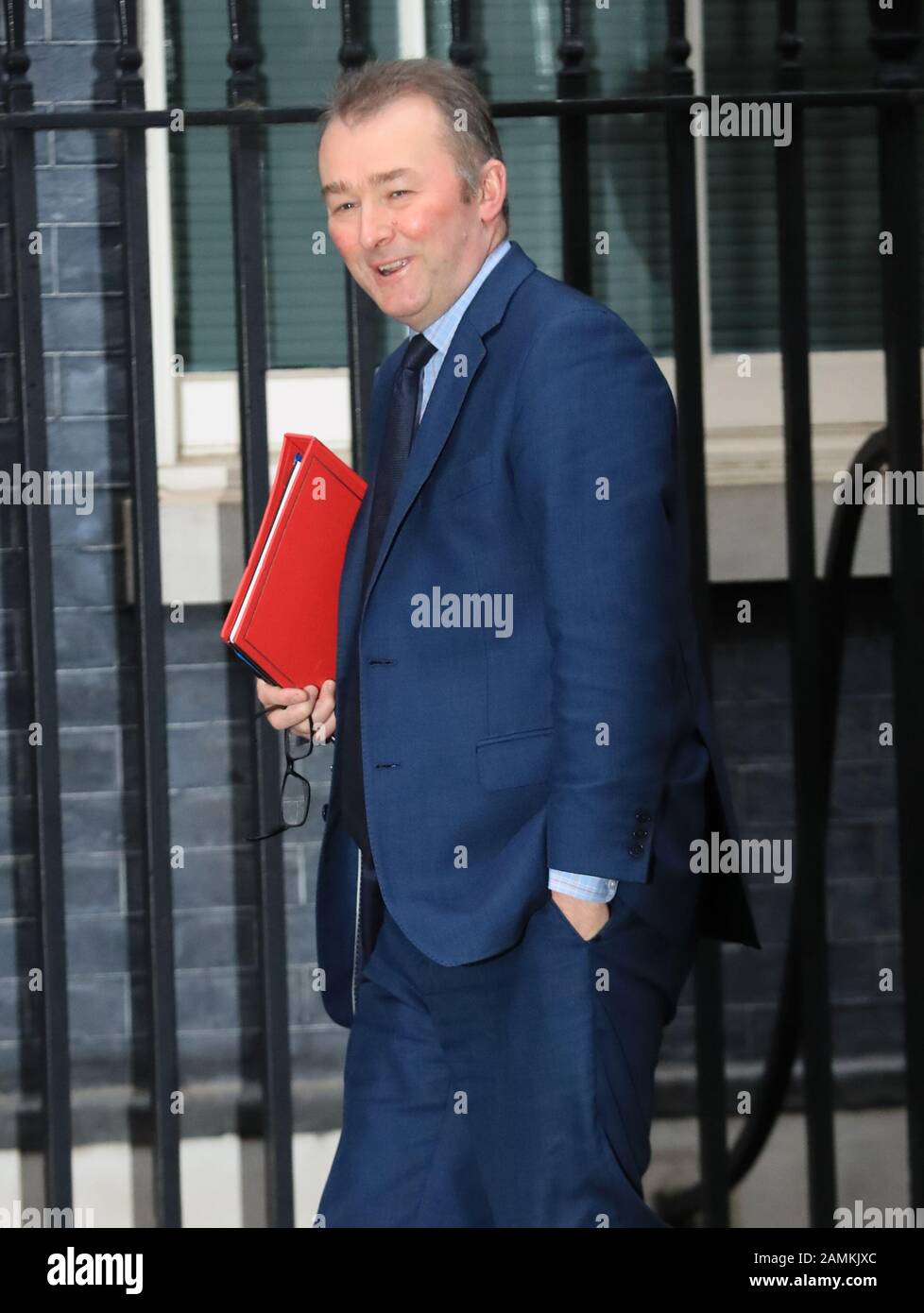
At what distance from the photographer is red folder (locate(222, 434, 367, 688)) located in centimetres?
224

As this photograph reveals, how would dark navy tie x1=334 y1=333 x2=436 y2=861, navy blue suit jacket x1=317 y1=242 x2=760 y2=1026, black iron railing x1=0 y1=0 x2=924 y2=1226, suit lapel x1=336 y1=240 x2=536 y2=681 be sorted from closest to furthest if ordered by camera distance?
navy blue suit jacket x1=317 y1=242 x2=760 y2=1026 → suit lapel x1=336 y1=240 x2=536 y2=681 → dark navy tie x1=334 y1=333 x2=436 y2=861 → black iron railing x1=0 y1=0 x2=924 y2=1226

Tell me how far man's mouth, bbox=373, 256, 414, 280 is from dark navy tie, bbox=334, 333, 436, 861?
122 millimetres

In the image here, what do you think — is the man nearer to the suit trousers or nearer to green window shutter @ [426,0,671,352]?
the suit trousers

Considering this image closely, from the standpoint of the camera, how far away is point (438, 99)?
205cm

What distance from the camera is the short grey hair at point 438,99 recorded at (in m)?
2.04

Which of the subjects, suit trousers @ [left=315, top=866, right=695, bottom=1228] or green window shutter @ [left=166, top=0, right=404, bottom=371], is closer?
suit trousers @ [left=315, top=866, right=695, bottom=1228]

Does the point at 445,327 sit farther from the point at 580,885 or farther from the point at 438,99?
the point at 580,885

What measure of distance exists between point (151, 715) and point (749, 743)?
6.59 feet

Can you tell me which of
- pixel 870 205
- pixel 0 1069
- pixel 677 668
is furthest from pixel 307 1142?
pixel 870 205

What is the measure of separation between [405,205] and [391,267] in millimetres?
78

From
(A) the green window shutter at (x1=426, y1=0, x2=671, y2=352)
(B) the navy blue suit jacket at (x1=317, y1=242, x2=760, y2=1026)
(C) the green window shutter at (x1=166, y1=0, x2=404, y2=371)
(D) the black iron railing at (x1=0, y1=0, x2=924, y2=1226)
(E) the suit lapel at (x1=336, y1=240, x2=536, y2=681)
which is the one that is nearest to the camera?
(B) the navy blue suit jacket at (x1=317, y1=242, x2=760, y2=1026)

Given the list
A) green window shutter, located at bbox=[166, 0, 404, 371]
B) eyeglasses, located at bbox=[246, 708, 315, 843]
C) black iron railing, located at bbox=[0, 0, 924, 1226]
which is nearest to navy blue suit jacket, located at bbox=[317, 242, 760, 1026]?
eyeglasses, located at bbox=[246, 708, 315, 843]

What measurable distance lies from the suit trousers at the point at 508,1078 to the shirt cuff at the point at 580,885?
47mm
